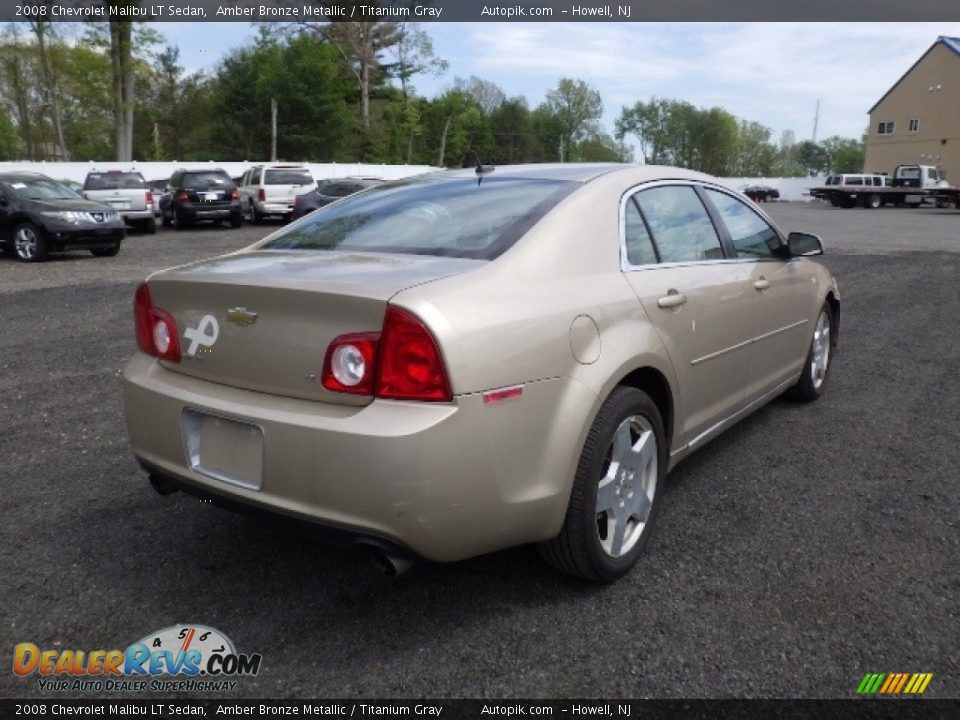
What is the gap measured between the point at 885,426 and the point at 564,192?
294 centimetres

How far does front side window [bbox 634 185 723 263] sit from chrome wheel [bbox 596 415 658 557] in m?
0.84

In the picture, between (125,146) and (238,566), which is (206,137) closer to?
(125,146)

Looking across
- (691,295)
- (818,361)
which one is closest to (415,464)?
(691,295)

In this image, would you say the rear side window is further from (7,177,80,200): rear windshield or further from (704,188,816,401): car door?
(7,177,80,200): rear windshield

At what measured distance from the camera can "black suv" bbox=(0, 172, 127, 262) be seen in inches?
522

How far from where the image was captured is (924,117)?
5844cm

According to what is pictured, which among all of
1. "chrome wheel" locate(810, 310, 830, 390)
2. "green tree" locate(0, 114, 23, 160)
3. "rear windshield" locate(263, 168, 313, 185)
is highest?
"green tree" locate(0, 114, 23, 160)

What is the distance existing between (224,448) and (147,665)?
0.71 meters

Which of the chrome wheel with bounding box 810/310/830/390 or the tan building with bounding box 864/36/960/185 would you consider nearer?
the chrome wheel with bounding box 810/310/830/390

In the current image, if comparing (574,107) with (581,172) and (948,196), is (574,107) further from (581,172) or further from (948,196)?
(581,172)

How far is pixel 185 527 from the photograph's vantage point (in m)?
3.47

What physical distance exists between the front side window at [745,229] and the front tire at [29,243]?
1241 centimetres

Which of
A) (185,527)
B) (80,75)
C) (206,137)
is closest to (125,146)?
(80,75)
